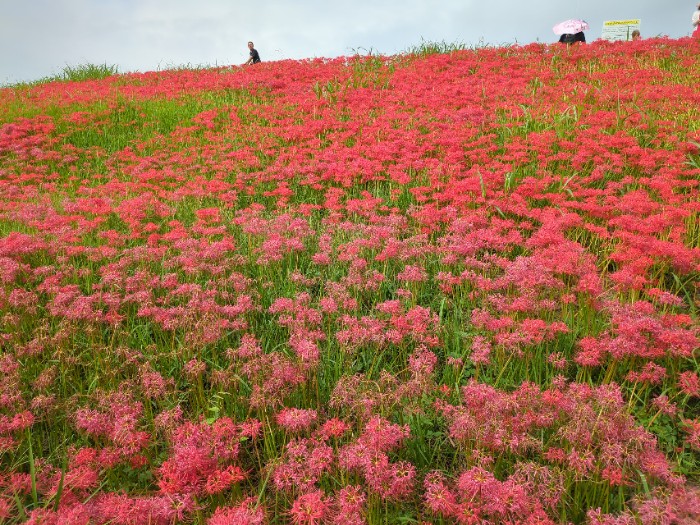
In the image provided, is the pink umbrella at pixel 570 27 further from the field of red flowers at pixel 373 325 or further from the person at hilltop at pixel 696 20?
the field of red flowers at pixel 373 325

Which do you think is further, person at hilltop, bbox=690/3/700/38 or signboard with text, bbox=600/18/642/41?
signboard with text, bbox=600/18/642/41

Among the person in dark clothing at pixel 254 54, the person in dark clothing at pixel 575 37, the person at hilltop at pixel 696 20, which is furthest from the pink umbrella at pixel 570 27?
the person in dark clothing at pixel 254 54

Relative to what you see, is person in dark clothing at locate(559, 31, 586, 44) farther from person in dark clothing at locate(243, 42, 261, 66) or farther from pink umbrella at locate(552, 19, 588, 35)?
person in dark clothing at locate(243, 42, 261, 66)

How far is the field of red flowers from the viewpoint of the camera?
8.44ft

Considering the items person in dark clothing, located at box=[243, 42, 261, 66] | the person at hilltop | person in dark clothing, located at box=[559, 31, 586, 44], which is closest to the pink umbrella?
person in dark clothing, located at box=[559, 31, 586, 44]

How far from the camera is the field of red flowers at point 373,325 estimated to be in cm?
257

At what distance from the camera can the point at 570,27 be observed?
Answer: 18.6m

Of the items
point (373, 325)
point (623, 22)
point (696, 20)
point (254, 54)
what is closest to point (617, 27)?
point (623, 22)

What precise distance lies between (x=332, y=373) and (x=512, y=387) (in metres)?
1.53

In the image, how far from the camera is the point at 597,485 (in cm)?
267

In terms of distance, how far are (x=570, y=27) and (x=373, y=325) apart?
20332 mm

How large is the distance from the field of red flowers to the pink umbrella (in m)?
10.4

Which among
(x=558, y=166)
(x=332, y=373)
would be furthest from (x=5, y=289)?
(x=558, y=166)

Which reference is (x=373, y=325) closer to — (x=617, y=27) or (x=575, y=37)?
(x=575, y=37)
